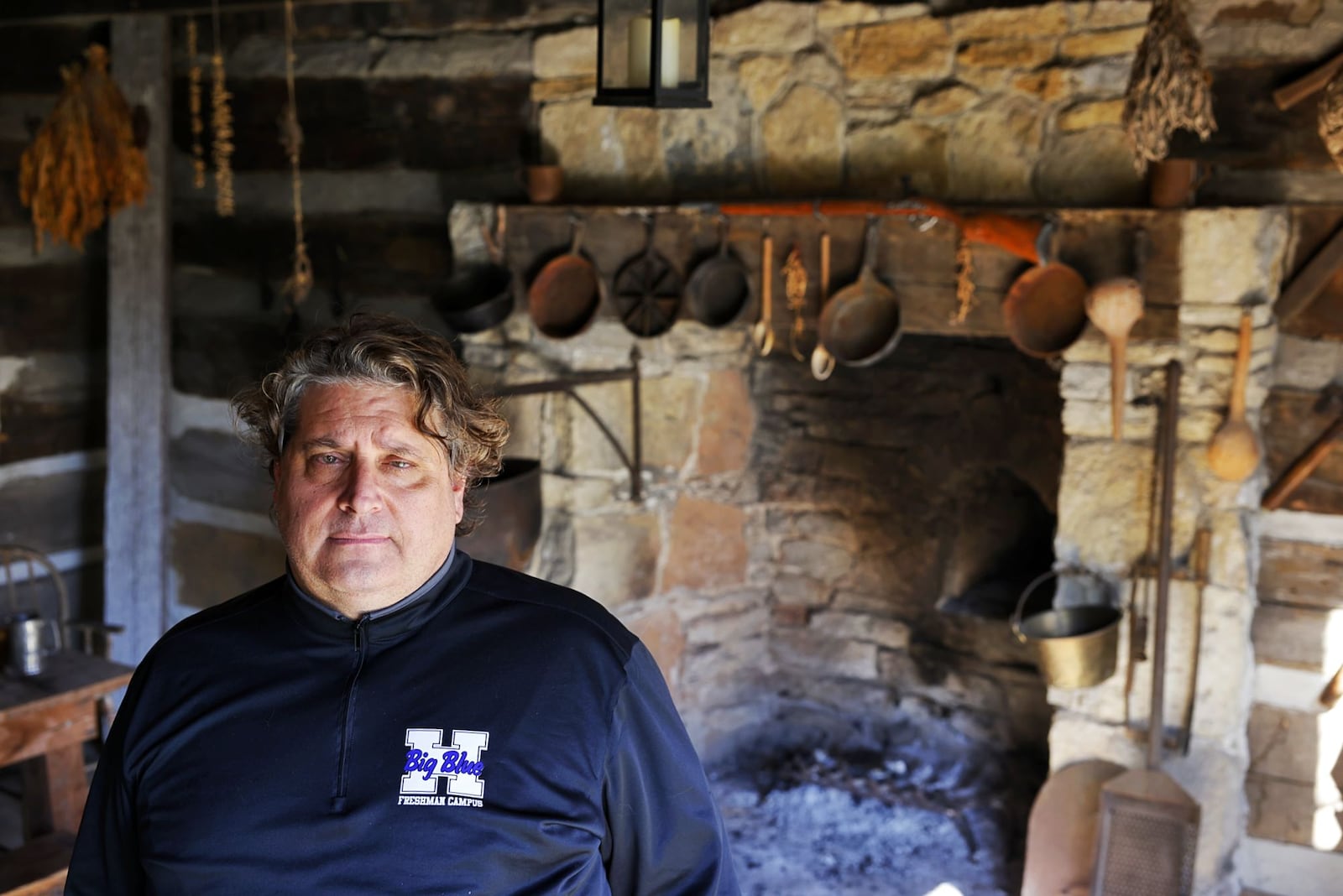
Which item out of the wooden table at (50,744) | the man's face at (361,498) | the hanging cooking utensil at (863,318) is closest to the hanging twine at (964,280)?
the hanging cooking utensil at (863,318)

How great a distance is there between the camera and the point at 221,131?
3.73 m

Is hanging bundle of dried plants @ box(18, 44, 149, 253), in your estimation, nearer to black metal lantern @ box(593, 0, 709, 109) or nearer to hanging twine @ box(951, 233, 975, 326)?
black metal lantern @ box(593, 0, 709, 109)

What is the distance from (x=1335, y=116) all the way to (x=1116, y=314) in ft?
1.94

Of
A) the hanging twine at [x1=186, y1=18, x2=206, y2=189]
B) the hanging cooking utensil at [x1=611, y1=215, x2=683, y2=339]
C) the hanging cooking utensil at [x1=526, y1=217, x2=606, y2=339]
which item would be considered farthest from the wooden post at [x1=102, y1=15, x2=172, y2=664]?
the hanging cooking utensil at [x1=611, y1=215, x2=683, y2=339]

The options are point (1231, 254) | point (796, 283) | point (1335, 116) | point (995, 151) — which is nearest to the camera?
point (1335, 116)

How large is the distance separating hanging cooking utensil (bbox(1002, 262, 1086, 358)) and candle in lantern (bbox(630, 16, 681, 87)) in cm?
109

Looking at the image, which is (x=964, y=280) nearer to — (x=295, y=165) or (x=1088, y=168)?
(x=1088, y=168)

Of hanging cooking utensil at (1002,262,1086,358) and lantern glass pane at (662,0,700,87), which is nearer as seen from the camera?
lantern glass pane at (662,0,700,87)

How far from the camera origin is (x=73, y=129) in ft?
11.9

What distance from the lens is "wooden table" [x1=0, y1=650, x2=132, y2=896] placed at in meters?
2.68

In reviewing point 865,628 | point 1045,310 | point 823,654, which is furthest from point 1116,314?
point 823,654

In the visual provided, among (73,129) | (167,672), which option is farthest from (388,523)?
(73,129)

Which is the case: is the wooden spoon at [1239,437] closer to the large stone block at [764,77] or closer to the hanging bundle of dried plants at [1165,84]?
the hanging bundle of dried plants at [1165,84]

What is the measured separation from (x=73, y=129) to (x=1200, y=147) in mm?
2898
